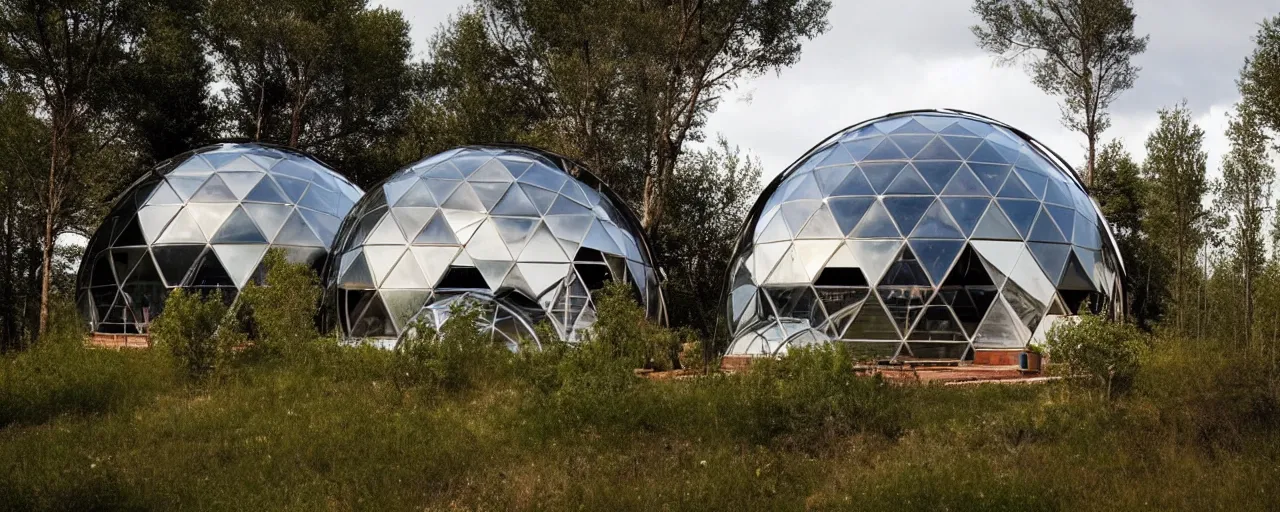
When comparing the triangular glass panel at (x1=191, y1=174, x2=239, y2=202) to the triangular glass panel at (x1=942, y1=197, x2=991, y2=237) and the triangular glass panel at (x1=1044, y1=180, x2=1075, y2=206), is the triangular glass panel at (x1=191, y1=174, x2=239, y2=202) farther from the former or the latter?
the triangular glass panel at (x1=1044, y1=180, x2=1075, y2=206)

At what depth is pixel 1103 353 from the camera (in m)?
13.0

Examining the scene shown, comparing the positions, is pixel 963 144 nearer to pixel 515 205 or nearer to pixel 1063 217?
pixel 1063 217

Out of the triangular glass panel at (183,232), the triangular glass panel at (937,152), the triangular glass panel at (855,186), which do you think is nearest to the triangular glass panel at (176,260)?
the triangular glass panel at (183,232)

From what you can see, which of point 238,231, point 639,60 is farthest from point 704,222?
point 238,231

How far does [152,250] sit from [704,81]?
597 inches

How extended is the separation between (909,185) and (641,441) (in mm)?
11086

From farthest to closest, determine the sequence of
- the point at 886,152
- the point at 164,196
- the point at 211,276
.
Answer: the point at 164,196 < the point at 211,276 < the point at 886,152

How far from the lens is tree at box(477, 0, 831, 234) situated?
88.9 feet

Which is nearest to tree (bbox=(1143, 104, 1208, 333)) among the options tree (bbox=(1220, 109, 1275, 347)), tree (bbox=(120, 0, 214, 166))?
tree (bbox=(1220, 109, 1275, 347))

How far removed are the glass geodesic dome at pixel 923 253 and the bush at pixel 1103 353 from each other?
19.2 ft

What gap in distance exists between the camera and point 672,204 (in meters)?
31.1

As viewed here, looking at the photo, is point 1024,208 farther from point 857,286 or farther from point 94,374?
point 94,374

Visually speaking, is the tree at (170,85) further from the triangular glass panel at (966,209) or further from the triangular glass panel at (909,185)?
the triangular glass panel at (966,209)

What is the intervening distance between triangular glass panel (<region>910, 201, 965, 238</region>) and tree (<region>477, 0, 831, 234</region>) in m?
8.78
